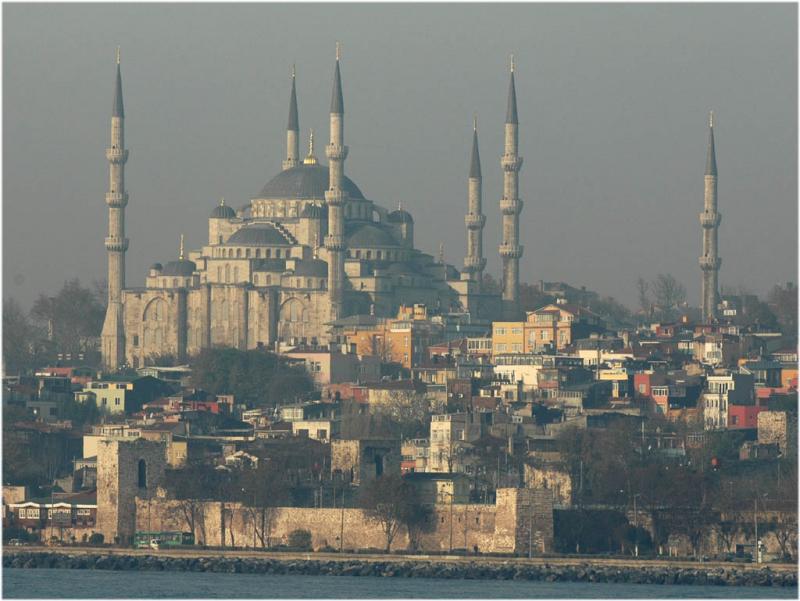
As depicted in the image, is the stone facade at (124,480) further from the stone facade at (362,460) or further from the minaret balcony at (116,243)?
the minaret balcony at (116,243)

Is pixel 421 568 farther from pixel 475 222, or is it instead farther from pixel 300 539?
pixel 475 222

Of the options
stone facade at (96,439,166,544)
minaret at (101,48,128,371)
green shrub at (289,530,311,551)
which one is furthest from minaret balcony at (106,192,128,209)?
green shrub at (289,530,311,551)

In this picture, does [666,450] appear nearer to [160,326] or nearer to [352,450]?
[352,450]

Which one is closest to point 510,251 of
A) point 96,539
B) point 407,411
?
point 407,411

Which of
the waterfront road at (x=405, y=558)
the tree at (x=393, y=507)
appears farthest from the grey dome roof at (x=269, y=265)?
the waterfront road at (x=405, y=558)

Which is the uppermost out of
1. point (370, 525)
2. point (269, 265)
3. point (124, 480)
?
point (269, 265)
